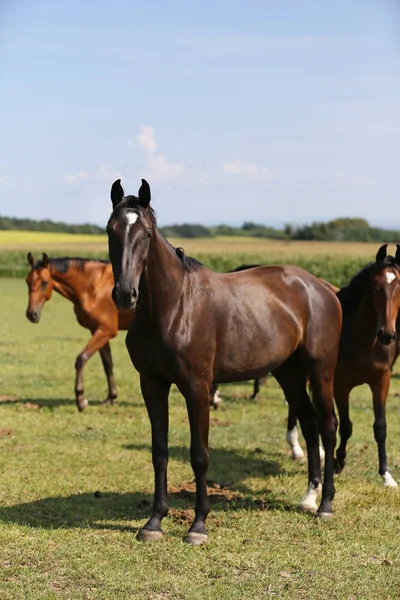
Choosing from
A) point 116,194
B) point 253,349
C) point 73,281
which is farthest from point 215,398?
point 116,194

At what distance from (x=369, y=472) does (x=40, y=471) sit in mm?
3498

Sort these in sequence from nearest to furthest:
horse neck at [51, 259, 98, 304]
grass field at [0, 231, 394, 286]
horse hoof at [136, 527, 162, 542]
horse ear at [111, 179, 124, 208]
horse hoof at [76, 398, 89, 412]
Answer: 1. horse ear at [111, 179, 124, 208]
2. horse hoof at [136, 527, 162, 542]
3. horse hoof at [76, 398, 89, 412]
4. horse neck at [51, 259, 98, 304]
5. grass field at [0, 231, 394, 286]

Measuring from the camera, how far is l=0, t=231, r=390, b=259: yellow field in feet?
152

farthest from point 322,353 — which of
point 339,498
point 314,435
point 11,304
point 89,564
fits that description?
point 11,304

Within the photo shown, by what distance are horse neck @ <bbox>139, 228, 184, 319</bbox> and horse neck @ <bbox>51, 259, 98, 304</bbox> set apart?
6771 mm

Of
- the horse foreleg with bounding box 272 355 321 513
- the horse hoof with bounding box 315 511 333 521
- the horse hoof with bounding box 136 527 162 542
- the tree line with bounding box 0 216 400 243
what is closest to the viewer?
the horse hoof with bounding box 136 527 162 542

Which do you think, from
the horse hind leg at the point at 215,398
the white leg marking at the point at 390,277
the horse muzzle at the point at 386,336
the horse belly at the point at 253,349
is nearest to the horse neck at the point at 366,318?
the white leg marking at the point at 390,277

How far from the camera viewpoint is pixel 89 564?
17.7 feet

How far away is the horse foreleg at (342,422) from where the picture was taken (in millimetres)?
8211

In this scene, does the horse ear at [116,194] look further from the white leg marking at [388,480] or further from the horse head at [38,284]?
the horse head at [38,284]

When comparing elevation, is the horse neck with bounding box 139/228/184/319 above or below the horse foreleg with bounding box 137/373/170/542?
above

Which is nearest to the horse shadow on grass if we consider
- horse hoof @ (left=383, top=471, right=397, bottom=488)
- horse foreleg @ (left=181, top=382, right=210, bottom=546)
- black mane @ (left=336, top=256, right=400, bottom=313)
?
horse foreleg @ (left=181, top=382, right=210, bottom=546)

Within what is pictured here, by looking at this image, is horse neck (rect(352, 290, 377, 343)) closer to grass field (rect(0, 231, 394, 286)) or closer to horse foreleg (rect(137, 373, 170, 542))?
horse foreleg (rect(137, 373, 170, 542))

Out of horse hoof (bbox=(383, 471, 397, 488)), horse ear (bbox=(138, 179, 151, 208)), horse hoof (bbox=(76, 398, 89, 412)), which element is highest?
horse ear (bbox=(138, 179, 151, 208))
